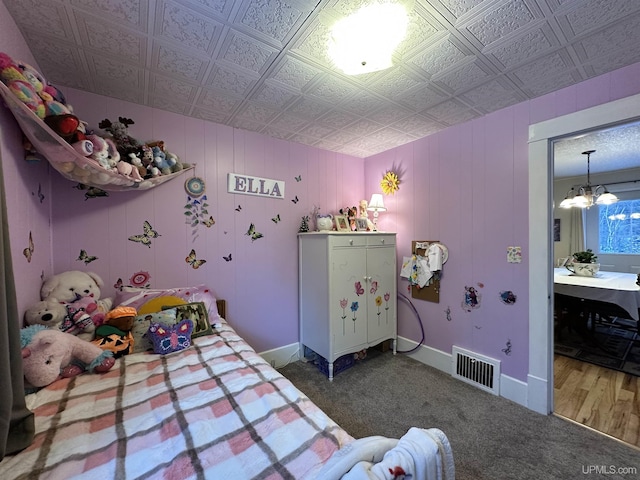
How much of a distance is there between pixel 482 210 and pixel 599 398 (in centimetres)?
169

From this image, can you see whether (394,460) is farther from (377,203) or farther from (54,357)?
(377,203)

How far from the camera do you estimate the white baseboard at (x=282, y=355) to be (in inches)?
99.0

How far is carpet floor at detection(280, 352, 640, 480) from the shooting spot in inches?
56.5

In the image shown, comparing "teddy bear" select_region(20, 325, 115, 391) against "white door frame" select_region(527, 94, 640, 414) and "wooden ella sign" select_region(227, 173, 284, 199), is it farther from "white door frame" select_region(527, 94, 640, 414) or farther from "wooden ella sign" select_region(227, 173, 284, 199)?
"white door frame" select_region(527, 94, 640, 414)

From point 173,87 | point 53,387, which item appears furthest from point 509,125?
point 53,387

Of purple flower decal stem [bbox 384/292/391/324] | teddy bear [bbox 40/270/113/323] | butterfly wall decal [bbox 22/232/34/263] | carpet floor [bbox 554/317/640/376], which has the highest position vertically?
butterfly wall decal [bbox 22/232/34/263]

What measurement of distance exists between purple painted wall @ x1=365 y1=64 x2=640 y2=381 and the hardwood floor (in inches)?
15.9

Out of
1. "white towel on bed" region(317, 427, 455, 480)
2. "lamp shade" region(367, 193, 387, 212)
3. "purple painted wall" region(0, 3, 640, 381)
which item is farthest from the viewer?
"lamp shade" region(367, 193, 387, 212)

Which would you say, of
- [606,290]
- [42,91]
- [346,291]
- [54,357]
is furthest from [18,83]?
[606,290]

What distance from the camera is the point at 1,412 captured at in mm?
729

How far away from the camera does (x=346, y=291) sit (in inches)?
95.0

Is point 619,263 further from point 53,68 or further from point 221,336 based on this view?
point 53,68

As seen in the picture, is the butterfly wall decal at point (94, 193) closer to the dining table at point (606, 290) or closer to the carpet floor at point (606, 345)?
the dining table at point (606, 290)

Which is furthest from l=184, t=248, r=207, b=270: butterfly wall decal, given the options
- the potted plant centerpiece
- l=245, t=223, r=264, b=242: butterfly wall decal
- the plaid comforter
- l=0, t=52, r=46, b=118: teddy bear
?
the potted plant centerpiece
